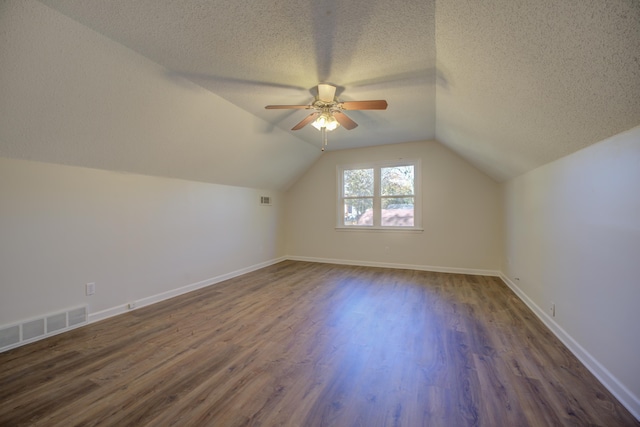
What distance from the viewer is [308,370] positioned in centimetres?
202

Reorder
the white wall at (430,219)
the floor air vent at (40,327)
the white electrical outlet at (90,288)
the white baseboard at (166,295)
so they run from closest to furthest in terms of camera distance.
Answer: the floor air vent at (40,327) < the white electrical outlet at (90,288) < the white baseboard at (166,295) < the white wall at (430,219)

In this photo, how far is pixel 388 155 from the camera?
17.8ft

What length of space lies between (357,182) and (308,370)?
4.32 metres

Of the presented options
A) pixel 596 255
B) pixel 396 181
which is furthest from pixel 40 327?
pixel 396 181

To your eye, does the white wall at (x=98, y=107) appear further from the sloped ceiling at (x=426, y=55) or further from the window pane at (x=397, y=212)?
the window pane at (x=397, y=212)

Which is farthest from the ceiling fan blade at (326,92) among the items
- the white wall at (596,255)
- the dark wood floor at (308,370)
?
the dark wood floor at (308,370)

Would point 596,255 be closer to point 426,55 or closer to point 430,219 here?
point 426,55

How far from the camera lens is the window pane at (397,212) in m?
5.35

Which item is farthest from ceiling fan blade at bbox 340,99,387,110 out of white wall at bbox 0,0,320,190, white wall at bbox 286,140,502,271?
white wall at bbox 286,140,502,271

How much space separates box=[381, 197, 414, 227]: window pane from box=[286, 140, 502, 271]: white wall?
0.23 metres

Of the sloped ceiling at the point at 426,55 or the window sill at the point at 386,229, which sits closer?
the sloped ceiling at the point at 426,55

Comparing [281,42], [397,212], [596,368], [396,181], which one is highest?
[281,42]

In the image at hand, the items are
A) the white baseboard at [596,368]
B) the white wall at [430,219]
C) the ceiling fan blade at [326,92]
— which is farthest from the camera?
the white wall at [430,219]

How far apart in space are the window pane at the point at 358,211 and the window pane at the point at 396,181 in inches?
16.2
